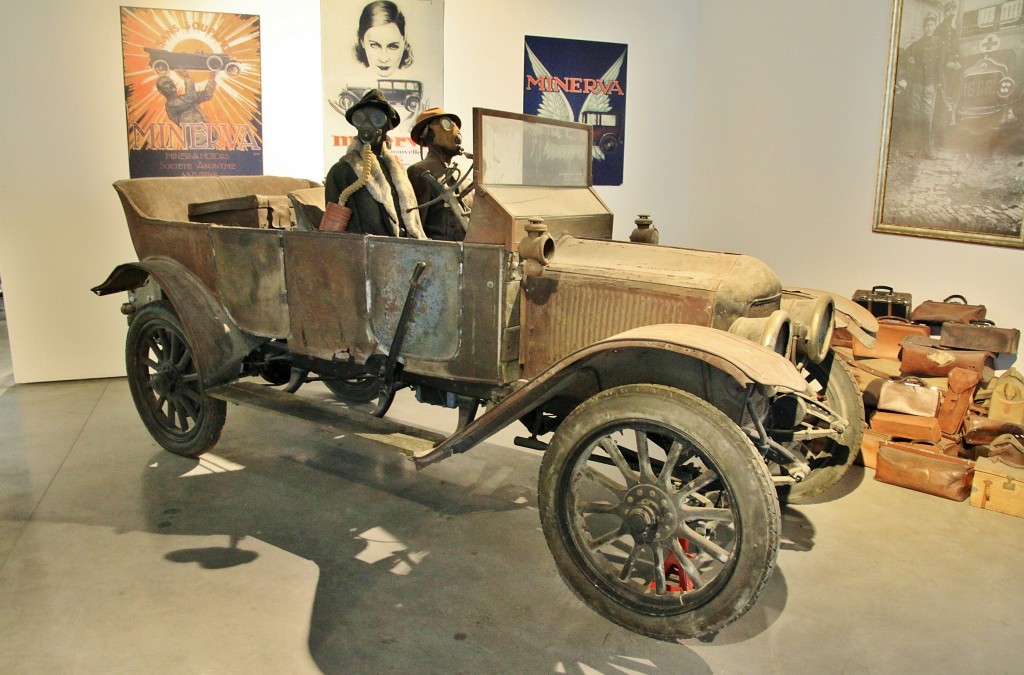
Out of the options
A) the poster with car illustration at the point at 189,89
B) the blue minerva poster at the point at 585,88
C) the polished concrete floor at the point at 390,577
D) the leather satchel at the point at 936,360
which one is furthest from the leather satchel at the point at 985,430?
the poster with car illustration at the point at 189,89

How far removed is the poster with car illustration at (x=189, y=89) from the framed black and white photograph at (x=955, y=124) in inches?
Result: 182

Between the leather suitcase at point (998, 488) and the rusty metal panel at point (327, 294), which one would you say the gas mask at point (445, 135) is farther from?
the leather suitcase at point (998, 488)

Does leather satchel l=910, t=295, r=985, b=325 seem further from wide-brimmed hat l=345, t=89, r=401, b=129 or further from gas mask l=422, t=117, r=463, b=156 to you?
wide-brimmed hat l=345, t=89, r=401, b=129

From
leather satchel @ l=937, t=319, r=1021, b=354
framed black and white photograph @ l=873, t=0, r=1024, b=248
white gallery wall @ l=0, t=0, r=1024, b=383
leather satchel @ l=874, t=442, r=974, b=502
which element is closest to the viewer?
leather satchel @ l=874, t=442, r=974, b=502

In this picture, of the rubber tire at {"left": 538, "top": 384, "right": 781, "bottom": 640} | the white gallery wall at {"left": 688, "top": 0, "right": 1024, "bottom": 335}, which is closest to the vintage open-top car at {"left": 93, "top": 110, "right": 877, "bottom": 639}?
the rubber tire at {"left": 538, "top": 384, "right": 781, "bottom": 640}

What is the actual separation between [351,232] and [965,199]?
393 cm

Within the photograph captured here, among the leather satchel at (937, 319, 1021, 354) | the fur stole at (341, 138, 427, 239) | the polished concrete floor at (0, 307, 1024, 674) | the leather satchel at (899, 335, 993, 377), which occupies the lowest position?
the polished concrete floor at (0, 307, 1024, 674)

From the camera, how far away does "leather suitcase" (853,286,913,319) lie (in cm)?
521

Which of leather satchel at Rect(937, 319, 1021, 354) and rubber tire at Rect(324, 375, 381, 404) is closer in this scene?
leather satchel at Rect(937, 319, 1021, 354)

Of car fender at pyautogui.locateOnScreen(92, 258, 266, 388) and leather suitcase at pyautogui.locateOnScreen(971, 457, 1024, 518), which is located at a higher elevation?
car fender at pyautogui.locateOnScreen(92, 258, 266, 388)

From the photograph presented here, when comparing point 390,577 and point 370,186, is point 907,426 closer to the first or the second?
point 390,577

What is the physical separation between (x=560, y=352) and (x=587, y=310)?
0.72 feet

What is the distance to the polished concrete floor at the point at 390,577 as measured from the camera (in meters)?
2.76

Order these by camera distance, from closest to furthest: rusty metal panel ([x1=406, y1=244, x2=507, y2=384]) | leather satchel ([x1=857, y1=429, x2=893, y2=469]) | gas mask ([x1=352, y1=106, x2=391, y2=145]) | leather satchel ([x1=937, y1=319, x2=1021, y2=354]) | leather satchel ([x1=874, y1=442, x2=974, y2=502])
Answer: rusty metal panel ([x1=406, y1=244, x2=507, y2=384])
gas mask ([x1=352, y1=106, x2=391, y2=145])
leather satchel ([x1=874, y1=442, x2=974, y2=502])
leather satchel ([x1=857, y1=429, x2=893, y2=469])
leather satchel ([x1=937, y1=319, x2=1021, y2=354])
